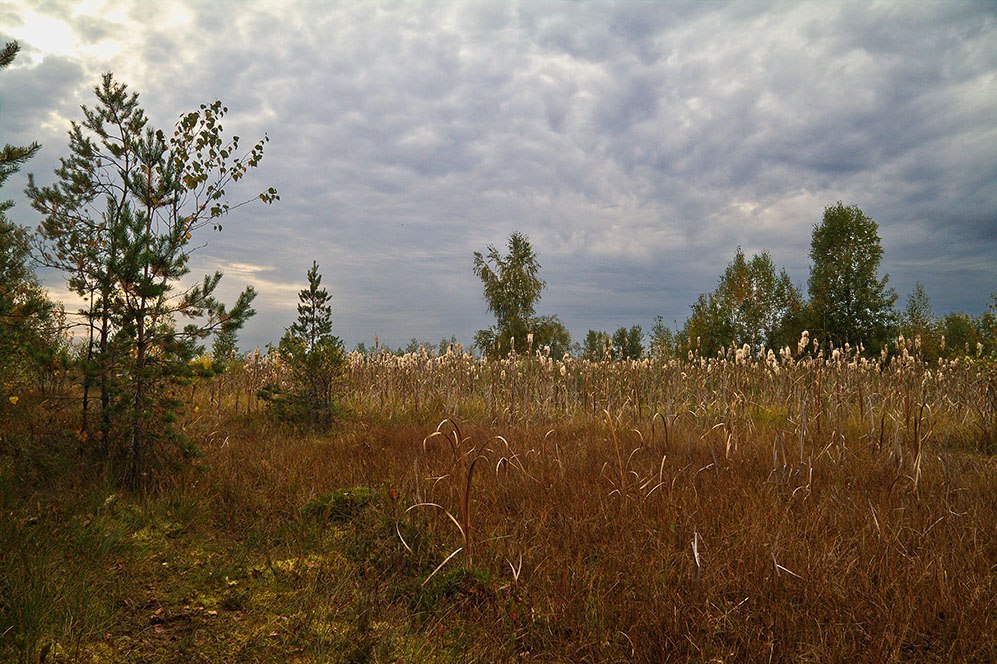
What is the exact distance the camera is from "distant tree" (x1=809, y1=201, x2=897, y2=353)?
2988 centimetres

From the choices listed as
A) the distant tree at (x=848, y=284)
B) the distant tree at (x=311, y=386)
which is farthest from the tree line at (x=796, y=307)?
the distant tree at (x=311, y=386)

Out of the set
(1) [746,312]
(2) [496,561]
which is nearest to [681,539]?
(2) [496,561]

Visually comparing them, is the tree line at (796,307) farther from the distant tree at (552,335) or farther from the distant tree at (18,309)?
the distant tree at (18,309)

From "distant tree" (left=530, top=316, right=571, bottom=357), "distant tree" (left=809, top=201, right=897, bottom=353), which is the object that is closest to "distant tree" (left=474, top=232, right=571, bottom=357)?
"distant tree" (left=530, top=316, right=571, bottom=357)

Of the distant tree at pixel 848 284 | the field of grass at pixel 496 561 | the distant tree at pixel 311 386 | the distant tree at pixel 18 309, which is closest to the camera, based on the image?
the field of grass at pixel 496 561

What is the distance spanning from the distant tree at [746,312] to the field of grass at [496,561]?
29089 mm

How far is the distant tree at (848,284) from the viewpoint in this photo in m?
29.9

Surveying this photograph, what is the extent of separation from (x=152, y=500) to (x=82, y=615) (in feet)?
6.01

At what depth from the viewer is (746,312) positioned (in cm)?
3259

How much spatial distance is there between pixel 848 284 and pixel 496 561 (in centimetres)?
3473

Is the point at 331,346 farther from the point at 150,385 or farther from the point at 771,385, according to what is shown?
the point at 771,385

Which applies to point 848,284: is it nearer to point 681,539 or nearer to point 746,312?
point 746,312

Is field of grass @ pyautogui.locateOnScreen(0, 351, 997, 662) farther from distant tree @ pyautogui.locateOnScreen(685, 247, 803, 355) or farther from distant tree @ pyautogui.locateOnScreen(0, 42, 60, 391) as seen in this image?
distant tree @ pyautogui.locateOnScreen(685, 247, 803, 355)

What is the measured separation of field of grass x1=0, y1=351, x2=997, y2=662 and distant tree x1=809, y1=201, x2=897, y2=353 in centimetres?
2923
